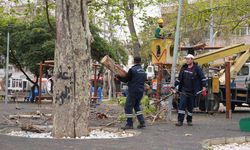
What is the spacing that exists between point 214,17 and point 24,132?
12953 mm

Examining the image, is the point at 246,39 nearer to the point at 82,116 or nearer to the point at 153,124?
the point at 153,124

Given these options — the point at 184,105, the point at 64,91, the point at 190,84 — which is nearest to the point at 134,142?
the point at 64,91

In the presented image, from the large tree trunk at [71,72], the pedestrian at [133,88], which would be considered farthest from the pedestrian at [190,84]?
the large tree trunk at [71,72]

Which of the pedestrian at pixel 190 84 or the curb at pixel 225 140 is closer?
the curb at pixel 225 140

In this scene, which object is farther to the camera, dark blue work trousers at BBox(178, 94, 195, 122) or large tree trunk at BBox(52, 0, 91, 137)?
dark blue work trousers at BBox(178, 94, 195, 122)

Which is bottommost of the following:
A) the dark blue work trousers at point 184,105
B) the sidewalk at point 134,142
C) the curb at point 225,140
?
the curb at point 225,140

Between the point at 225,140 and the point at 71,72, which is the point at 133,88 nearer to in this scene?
the point at 71,72

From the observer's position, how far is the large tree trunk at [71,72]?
9.83m

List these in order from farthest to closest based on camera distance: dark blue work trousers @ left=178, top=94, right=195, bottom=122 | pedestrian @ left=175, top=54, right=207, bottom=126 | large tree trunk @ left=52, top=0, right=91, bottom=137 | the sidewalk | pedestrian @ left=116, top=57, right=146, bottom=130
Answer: pedestrian @ left=175, top=54, right=207, bottom=126
dark blue work trousers @ left=178, top=94, right=195, bottom=122
pedestrian @ left=116, top=57, right=146, bottom=130
large tree trunk @ left=52, top=0, right=91, bottom=137
the sidewalk

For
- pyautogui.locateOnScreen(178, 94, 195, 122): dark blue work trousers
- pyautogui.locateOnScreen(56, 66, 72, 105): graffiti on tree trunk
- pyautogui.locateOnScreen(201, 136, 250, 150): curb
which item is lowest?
pyautogui.locateOnScreen(201, 136, 250, 150): curb

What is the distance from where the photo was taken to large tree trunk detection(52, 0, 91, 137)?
9.83 m

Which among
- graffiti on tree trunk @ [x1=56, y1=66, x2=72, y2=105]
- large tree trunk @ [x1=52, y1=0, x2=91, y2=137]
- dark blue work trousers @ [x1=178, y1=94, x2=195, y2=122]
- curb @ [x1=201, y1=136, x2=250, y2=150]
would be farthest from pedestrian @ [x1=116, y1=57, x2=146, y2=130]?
curb @ [x1=201, y1=136, x2=250, y2=150]

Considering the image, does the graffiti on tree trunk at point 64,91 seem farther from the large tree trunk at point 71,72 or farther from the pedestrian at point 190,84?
the pedestrian at point 190,84

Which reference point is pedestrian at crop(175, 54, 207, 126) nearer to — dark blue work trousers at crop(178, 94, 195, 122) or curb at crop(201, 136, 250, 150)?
dark blue work trousers at crop(178, 94, 195, 122)
